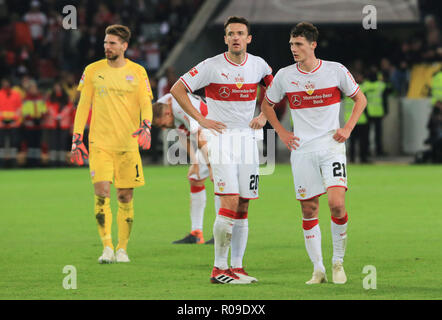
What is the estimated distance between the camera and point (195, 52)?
29.5 m

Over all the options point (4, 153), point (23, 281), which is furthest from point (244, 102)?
point (4, 153)

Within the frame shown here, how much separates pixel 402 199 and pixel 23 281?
358 inches

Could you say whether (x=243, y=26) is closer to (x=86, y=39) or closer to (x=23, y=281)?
(x=23, y=281)

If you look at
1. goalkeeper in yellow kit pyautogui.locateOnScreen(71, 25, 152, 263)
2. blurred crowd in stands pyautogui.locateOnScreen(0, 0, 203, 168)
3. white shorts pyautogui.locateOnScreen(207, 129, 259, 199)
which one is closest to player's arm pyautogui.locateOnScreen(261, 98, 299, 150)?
white shorts pyautogui.locateOnScreen(207, 129, 259, 199)

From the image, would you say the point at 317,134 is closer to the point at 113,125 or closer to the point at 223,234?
the point at 223,234

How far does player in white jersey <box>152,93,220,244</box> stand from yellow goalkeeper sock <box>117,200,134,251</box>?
1.50 m

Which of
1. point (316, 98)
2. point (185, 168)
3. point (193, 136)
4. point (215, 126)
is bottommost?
point (185, 168)

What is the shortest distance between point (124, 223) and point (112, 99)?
4.17 feet

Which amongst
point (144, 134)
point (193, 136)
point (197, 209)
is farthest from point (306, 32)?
point (197, 209)

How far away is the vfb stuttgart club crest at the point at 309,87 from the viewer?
870 centimetres

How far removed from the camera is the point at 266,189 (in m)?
19.0

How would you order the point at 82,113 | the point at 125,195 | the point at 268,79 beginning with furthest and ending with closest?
the point at 125,195
the point at 82,113
the point at 268,79

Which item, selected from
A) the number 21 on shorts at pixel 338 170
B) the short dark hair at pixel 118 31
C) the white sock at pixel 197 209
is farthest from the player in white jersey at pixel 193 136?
the number 21 on shorts at pixel 338 170

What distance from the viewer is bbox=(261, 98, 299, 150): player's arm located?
348 inches
